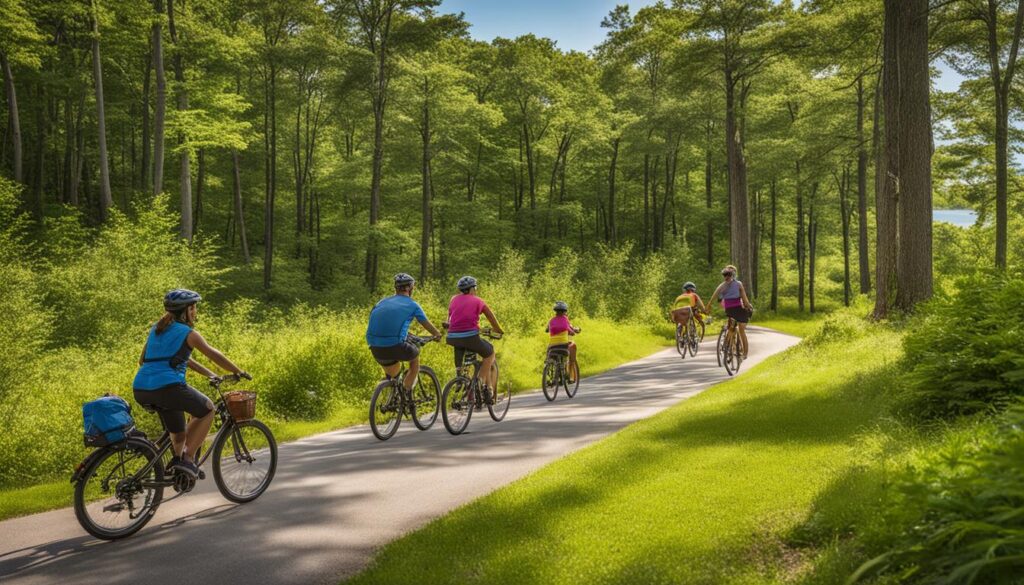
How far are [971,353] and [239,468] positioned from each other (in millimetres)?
7250

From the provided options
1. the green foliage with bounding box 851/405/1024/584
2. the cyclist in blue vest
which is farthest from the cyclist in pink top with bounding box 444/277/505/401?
the green foliage with bounding box 851/405/1024/584

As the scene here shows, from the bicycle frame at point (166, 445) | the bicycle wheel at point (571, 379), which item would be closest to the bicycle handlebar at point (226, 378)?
the bicycle frame at point (166, 445)

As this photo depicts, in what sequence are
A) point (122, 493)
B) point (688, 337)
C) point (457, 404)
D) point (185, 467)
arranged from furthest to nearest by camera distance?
point (688, 337)
point (457, 404)
point (185, 467)
point (122, 493)

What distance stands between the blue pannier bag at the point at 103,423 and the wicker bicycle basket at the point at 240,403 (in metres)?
1.07

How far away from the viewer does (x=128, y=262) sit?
841 inches

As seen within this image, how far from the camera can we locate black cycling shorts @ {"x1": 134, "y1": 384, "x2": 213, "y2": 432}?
607cm

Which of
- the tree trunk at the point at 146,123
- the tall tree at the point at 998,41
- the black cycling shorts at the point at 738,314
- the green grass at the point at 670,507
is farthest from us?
the tree trunk at the point at 146,123

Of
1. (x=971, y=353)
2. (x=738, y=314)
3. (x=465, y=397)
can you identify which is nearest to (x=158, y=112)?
(x=465, y=397)

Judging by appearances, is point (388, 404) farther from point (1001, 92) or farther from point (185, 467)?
point (1001, 92)

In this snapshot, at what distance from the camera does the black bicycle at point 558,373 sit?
13.6 m

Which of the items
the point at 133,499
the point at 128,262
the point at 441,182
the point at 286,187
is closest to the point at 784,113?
the point at 441,182

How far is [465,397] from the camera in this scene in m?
10.3

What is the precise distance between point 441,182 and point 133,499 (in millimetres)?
40958

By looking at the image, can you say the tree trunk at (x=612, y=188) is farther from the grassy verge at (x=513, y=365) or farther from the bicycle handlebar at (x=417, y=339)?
the bicycle handlebar at (x=417, y=339)
